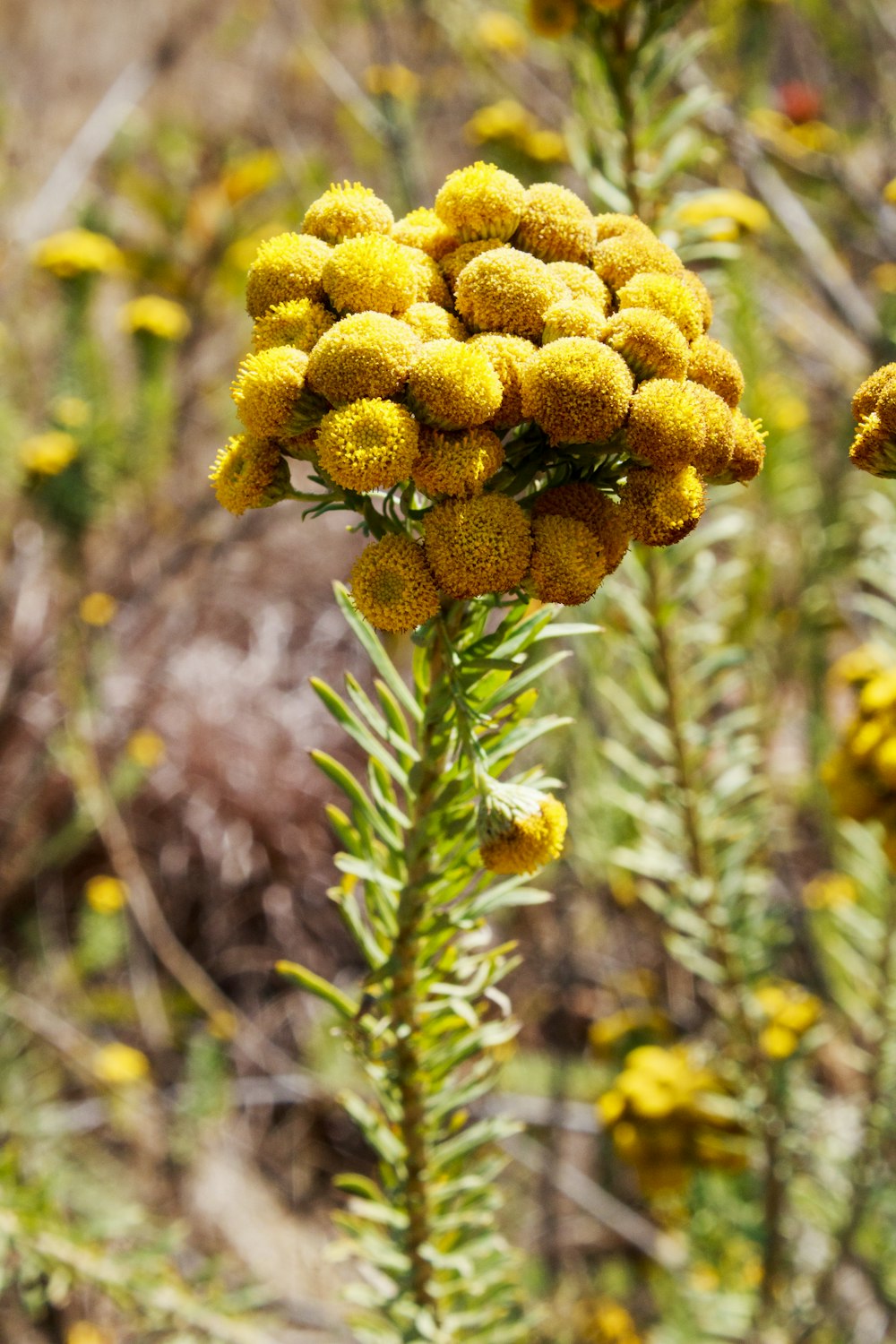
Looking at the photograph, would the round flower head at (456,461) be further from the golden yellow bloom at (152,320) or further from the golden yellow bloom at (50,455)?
the golden yellow bloom at (152,320)

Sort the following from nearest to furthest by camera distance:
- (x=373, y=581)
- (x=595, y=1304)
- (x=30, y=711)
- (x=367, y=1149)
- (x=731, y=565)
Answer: (x=373, y=581)
(x=731, y=565)
(x=595, y=1304)
(x=367, y=1149)
(x=30, y=711)

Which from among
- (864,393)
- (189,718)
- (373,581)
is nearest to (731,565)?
(864,393)

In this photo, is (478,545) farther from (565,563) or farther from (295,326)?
(295,326)

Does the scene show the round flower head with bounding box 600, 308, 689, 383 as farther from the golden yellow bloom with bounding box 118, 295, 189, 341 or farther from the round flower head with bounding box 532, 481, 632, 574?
the golden yellow bloom with bounding box 118, 295, 189, 341

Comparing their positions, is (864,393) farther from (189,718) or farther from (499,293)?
(189,718)

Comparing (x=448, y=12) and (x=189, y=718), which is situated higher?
(x=448, y=12)

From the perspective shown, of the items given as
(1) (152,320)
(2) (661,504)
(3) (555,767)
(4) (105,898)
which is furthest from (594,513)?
(1) (152,320)

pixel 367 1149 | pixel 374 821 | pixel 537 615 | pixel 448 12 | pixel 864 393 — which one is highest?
pixel 448 12
